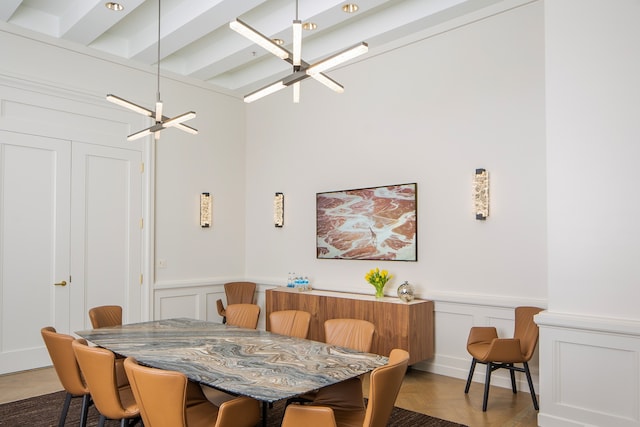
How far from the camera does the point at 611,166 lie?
132 inches

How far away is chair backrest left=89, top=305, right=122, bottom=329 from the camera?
4.28 m

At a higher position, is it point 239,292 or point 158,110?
point 158,110

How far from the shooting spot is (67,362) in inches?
121

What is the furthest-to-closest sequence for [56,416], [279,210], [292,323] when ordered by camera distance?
[279,210], [292,323], [56,416]

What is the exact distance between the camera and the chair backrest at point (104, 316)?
14.0 ft

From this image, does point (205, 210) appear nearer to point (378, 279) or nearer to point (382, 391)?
point (378, 279)

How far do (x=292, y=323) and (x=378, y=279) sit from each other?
1.45 meters

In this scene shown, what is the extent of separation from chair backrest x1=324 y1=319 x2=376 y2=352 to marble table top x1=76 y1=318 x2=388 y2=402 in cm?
33

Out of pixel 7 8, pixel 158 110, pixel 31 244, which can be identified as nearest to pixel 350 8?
pixel 158 110

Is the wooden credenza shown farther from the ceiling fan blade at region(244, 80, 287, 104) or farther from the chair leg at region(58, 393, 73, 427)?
the ceiling fan blade at region(244, 80, 287, 104)

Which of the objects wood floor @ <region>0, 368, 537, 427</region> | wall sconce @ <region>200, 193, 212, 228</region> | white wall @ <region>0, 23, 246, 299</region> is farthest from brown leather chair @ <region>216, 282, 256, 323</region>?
wood floor @ <region>0, 368, 537, 427</region>

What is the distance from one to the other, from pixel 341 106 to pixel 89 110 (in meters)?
3.03

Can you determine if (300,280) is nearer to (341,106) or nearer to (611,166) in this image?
(341,106)

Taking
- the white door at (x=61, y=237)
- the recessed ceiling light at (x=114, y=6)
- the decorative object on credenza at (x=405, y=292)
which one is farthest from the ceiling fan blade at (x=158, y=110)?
the decorative object on credenza at (x=405, y=292)
